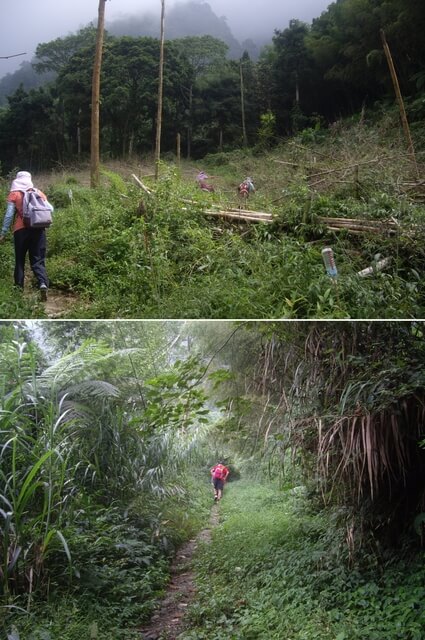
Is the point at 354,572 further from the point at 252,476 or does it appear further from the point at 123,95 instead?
the point at 123,95

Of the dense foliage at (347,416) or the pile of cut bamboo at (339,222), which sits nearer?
the dense foliage at (347,416)

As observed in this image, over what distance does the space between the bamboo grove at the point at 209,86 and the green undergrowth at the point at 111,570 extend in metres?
1.63

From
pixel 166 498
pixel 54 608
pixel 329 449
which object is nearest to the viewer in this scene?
pixel 54 608

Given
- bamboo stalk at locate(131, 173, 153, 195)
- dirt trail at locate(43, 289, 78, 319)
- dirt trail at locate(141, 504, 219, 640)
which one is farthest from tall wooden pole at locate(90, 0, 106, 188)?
dirt trail at locate(141, 504, 219, 640)

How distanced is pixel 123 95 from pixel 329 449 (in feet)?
6.27

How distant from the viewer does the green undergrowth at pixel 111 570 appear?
5.81 ft

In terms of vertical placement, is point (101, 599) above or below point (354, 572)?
above

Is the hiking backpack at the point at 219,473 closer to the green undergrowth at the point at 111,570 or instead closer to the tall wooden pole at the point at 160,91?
the green undergrowth at the point at 111,570

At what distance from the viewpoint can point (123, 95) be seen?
9.24 feet

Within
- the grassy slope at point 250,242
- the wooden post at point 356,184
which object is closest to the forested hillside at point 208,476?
the grassy slope at point 250,242

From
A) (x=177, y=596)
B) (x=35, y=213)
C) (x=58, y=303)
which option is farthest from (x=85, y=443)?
(x=35, y=213)

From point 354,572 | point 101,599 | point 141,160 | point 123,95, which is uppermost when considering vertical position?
point 123,95

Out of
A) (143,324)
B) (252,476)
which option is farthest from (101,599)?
(143,324)

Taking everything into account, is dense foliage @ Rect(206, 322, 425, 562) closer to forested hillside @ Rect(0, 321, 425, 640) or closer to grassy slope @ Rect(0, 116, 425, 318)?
forested hillside @ Rect(0, 321, 425, 640)
